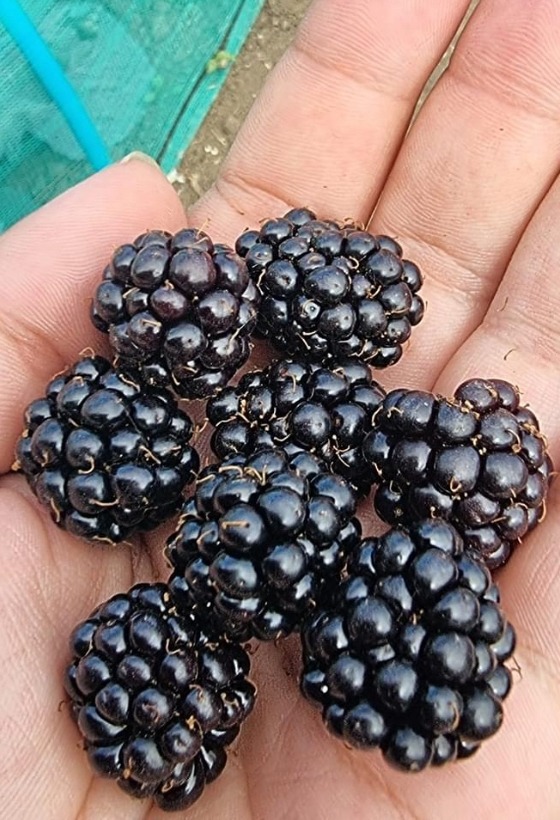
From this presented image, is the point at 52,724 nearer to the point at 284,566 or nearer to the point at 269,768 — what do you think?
the point at 269,768

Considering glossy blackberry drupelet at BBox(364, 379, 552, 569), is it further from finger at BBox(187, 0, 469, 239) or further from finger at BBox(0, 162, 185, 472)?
finger at BBox(187, 0, 469, 239)

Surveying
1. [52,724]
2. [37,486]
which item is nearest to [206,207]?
[37,486]

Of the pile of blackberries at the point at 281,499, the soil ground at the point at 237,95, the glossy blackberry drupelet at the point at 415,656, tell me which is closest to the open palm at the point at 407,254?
the pile of blackberries at the point at 281,499

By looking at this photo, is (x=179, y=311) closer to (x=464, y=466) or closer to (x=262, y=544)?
(x=262, y=544)

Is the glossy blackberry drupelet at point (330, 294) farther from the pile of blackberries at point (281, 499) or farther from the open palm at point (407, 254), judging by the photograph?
the open palm at point (407, 254)

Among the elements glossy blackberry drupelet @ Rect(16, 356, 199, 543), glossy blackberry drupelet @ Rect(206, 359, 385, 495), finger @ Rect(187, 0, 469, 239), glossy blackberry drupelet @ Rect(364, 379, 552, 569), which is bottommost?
glossy blackberry drupelet @ Rect(16, 356, 199, 543)

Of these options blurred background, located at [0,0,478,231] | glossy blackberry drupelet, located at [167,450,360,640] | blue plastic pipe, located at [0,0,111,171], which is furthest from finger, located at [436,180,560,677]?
blue plastic pipe, located at [0,0,111,171]
